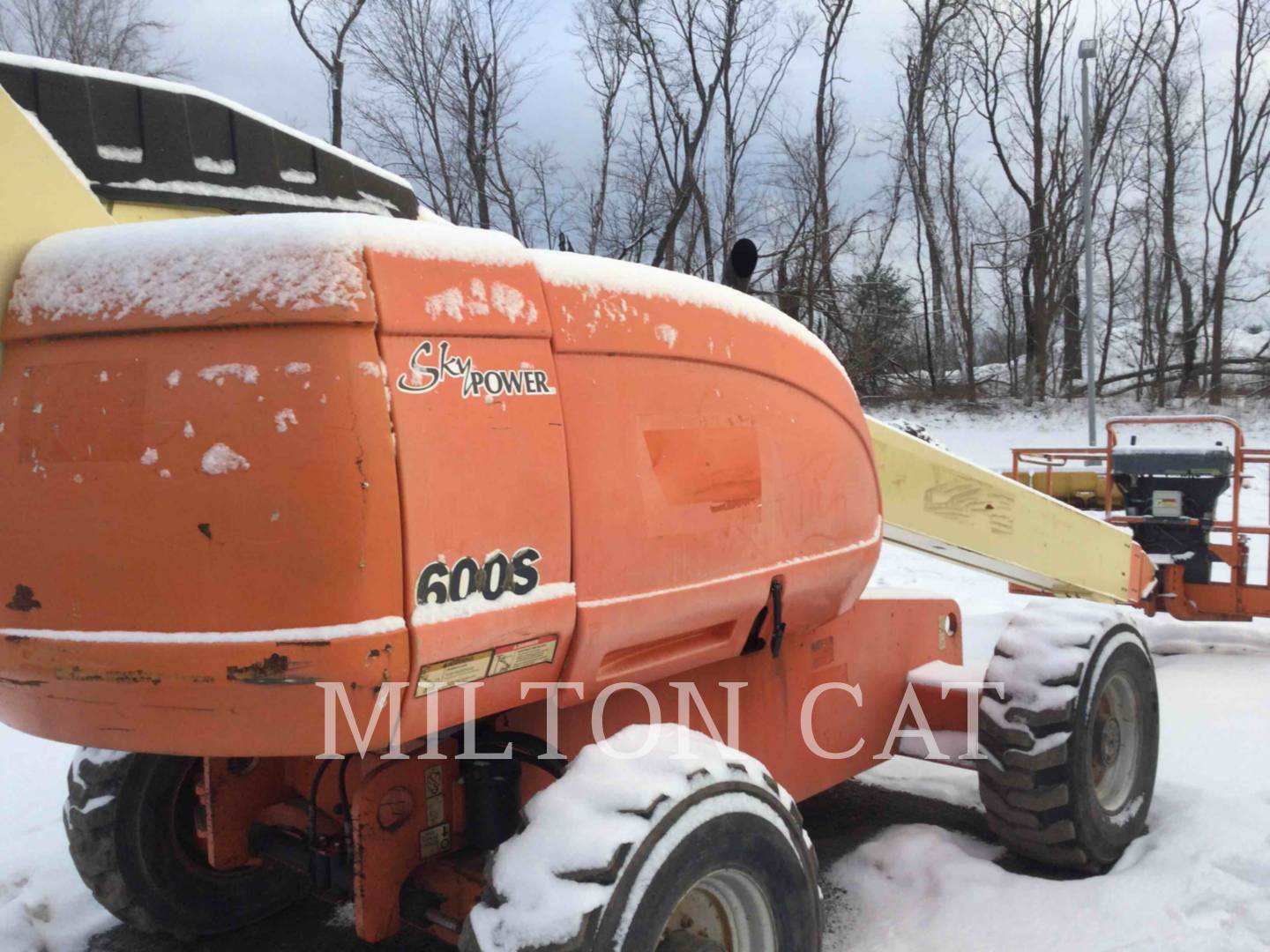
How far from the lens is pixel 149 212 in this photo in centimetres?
259

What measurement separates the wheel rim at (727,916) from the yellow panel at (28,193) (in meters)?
1.82

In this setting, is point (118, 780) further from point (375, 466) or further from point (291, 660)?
point (375, 466)

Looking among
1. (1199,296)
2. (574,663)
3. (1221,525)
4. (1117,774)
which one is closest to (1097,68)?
(1199,296)

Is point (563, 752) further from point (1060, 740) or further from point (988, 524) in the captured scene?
point (988, 524)

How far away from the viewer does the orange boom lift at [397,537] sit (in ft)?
5.98

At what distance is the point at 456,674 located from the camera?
78.5 inches

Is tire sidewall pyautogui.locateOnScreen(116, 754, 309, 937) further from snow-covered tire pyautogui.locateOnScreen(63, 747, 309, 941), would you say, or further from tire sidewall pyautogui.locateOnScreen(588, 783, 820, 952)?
tire sidewall pyautogui.locateOnScreen(588, 783, 820, 952)

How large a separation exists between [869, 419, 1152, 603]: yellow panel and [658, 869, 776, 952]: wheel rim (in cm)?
152

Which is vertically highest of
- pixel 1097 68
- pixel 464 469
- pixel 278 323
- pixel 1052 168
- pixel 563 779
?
pixel 1097 68

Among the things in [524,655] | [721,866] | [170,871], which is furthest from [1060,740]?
[170,871]

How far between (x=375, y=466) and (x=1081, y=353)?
26.7 meters

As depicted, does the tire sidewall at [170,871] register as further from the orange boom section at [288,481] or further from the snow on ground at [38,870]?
the orange boom section at [288,481]

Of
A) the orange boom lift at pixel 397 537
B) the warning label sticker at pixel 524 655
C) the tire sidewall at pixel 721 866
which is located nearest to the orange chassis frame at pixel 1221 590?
the orange boom lift at pixel 397 537

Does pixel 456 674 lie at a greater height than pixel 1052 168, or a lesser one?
lesser
